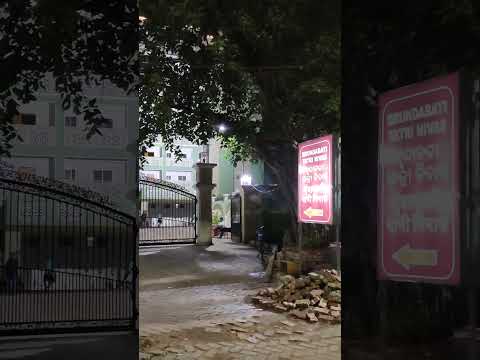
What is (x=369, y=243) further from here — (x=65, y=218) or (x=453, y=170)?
(x=65, y=218)

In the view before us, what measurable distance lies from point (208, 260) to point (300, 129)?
4.42 metres

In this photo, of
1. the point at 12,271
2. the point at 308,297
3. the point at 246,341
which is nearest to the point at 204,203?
the point at 308,297

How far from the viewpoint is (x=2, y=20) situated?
7.39ft

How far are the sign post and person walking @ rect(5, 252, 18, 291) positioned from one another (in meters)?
6.56

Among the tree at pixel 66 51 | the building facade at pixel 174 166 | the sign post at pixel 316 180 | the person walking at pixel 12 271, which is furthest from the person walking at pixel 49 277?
the building facade at pixel 174 166

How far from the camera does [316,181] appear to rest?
8.79 m

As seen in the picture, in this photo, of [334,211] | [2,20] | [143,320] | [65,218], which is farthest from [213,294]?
[2,20]

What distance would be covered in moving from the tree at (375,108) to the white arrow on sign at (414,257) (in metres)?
0.10

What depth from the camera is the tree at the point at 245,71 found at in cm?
681

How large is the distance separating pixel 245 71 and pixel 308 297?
453cm

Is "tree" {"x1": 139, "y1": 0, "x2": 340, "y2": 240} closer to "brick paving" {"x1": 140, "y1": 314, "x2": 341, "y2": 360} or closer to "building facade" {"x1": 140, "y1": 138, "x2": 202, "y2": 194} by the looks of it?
"brick paving" {"x1": 140, "y1": 314, "x2": 341, "y2": 360}

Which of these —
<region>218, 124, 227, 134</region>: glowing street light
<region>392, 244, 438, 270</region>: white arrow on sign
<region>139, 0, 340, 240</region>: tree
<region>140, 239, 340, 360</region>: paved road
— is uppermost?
<region>139, 0, 340, 240</region>: tree

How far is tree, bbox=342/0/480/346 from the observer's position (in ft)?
6.32

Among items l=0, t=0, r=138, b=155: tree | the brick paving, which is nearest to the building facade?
the brick paving
